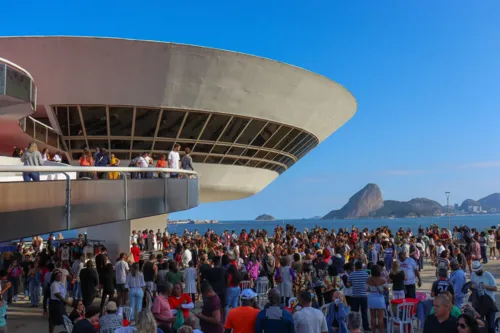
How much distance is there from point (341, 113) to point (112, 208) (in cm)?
2404

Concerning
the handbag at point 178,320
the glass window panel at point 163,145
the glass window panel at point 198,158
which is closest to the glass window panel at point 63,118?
the glass window panel at point 163,145

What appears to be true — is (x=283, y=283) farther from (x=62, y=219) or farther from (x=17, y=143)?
(x=17, y=143)

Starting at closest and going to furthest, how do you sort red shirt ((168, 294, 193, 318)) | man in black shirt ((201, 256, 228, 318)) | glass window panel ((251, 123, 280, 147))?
red shirt ((168, 294, 193, 318)) < man in black shirt ((201, 256, 228, 318)) < glass window panel ((251, 123, 280, 147))

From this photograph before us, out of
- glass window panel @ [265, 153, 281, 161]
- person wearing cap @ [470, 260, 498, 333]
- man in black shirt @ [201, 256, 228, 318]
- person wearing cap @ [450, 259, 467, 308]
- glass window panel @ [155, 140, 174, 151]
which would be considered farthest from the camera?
glass window panel @ [265, 153, 281, 161]

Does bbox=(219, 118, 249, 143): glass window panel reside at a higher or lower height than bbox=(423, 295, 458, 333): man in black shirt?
higher

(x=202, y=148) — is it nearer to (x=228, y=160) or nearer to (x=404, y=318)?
(x=228, y=160)

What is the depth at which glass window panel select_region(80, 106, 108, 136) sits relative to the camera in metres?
23.6

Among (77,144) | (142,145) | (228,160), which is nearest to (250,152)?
(228,160)

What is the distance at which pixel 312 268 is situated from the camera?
46.0ft

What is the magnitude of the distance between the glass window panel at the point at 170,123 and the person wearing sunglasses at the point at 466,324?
65.4 feet

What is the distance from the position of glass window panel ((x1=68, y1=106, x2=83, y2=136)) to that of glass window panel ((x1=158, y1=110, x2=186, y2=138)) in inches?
143

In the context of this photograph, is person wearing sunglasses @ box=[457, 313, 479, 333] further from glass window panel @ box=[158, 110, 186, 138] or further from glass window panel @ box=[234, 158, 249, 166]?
glass window panel @ box=[234, 158, 249, 166]

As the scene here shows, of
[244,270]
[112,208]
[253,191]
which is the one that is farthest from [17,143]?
[112,208]

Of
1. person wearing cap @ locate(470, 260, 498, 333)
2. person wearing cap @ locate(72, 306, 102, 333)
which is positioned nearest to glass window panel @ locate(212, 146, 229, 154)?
person wearing cap @ locate(470, 260, 498, 333)
